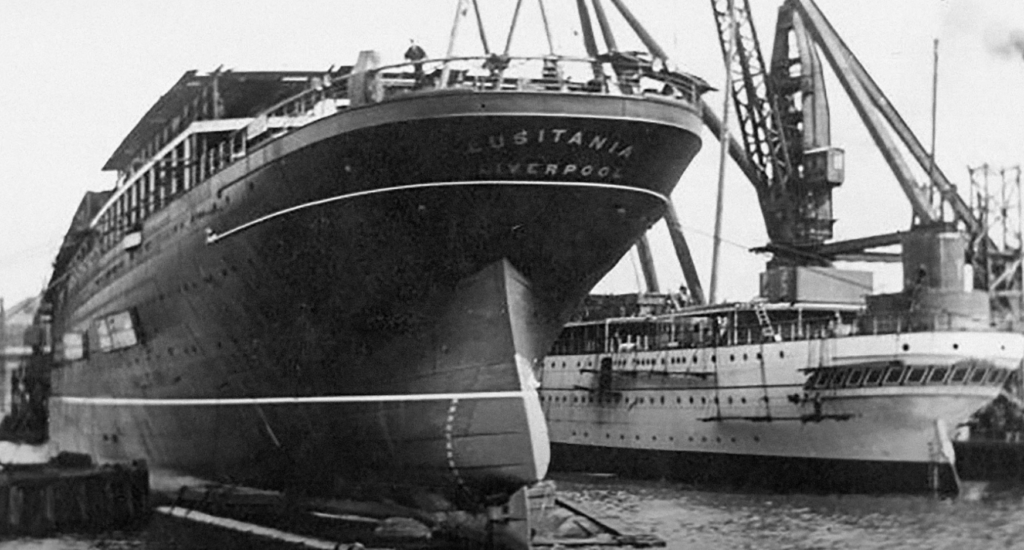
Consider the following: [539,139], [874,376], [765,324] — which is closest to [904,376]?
[874,376]

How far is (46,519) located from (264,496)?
6.20m

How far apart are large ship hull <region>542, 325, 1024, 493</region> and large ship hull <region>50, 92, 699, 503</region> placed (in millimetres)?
18966

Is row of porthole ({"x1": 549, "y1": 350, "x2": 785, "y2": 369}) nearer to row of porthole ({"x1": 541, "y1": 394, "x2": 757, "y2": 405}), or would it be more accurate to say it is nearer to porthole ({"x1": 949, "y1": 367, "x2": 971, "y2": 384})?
row of porthole ({"x1": 541, "y1": 394, "x2": 757, "y2": 405})

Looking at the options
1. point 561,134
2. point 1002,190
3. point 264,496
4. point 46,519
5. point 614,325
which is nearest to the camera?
point 561,134

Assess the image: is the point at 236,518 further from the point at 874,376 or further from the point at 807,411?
the point at 874,376

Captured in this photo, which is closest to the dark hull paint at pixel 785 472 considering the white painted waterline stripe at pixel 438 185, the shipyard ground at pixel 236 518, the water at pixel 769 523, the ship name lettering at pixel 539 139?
the water at pixel 769 523

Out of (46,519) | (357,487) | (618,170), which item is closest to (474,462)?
(357,487)

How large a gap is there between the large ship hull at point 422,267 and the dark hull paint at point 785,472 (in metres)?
19.8

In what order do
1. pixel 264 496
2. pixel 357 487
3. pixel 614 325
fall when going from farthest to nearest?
1. pixel 614 325
2. pixel 264 496
3. pixel 357 487

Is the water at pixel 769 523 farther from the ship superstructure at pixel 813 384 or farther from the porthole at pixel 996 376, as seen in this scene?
the porthole at pixel 996 376

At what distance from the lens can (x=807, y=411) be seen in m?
40.6

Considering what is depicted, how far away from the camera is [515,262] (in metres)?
20.8

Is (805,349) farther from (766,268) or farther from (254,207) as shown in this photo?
(254,207)

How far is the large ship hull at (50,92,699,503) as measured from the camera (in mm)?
20078
